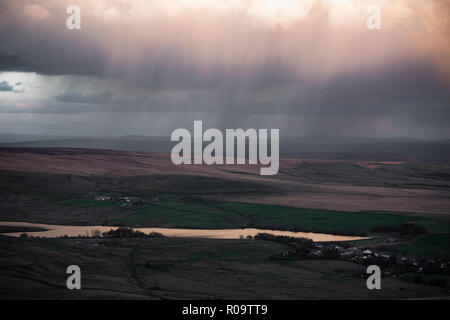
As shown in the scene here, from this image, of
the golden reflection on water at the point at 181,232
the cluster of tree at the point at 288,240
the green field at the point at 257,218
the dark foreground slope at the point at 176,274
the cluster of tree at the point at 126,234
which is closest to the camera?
the dark foreground slope at the point at 176,274

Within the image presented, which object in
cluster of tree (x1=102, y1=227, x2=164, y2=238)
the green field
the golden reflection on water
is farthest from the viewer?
the green field

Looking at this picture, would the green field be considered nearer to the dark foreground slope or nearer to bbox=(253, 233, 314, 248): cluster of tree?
bbox=(253, 233, 314, 248): cluster of tree

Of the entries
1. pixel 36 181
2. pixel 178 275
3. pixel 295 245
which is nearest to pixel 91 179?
pixel 36 181

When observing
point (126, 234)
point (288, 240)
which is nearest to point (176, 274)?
point (126, 234)

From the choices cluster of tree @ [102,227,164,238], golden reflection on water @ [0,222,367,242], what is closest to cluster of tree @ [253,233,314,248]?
golden reflection on water @ [0,222,367,242]

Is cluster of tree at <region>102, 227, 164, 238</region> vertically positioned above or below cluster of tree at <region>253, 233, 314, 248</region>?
above

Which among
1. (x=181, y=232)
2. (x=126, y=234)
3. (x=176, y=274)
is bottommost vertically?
(x=176, y=274)

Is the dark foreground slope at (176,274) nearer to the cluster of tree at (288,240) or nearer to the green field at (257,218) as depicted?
the cluster of tree at (288,240)

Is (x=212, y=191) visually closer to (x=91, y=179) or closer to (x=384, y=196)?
(x=91, y=179)

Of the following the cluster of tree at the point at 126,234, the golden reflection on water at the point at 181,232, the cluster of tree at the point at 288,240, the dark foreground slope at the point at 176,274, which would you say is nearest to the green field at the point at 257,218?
the golden reflection on water at the point at 181,232

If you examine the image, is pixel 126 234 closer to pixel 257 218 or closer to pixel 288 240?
pixel 288 240

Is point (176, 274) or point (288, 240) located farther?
point (288, 240)

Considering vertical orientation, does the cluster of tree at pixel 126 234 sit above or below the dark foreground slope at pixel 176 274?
above
